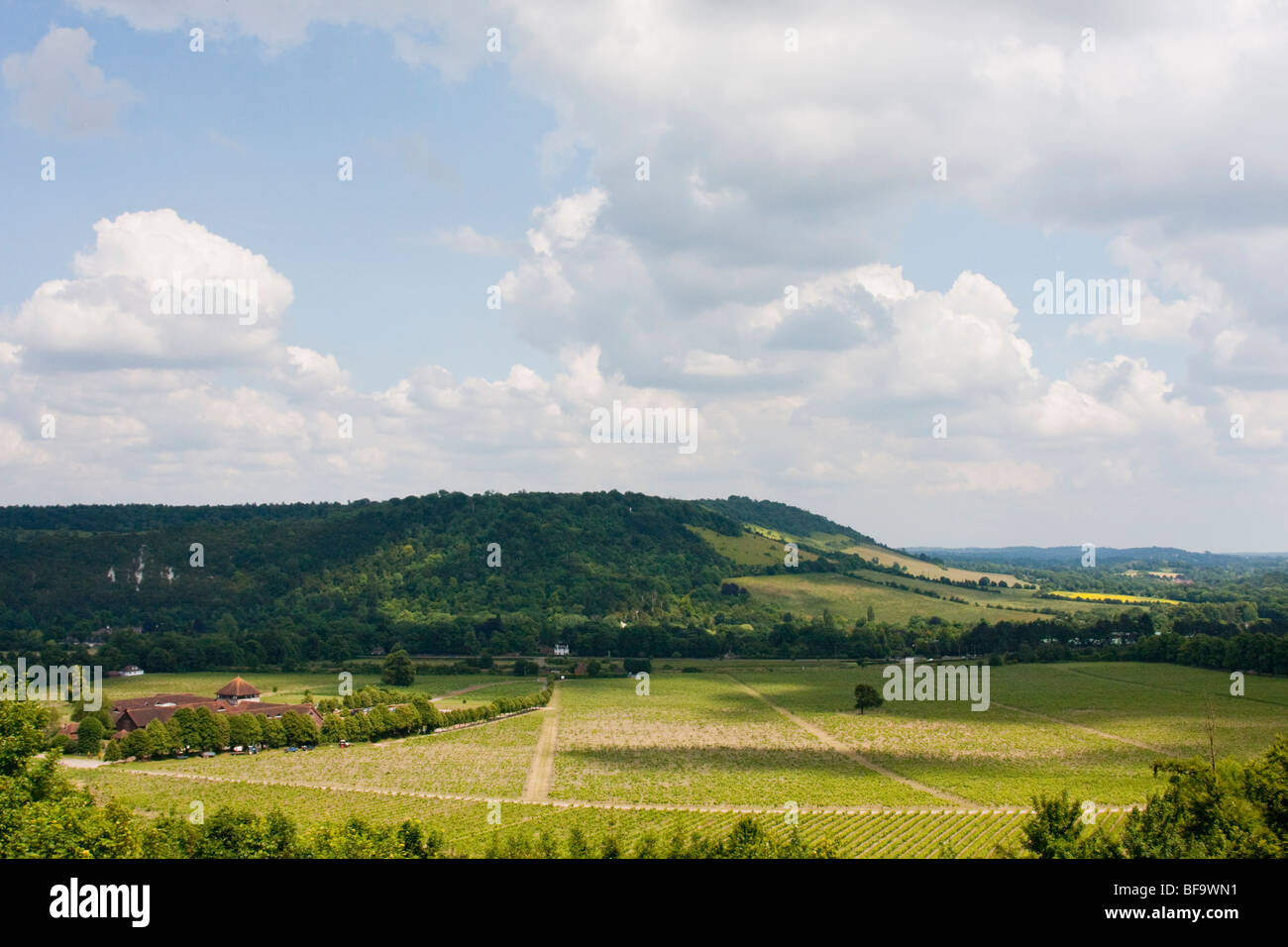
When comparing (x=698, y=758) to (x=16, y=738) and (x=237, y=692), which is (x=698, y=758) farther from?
(x=237, y=692)

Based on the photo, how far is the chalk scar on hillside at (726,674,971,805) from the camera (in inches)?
2766

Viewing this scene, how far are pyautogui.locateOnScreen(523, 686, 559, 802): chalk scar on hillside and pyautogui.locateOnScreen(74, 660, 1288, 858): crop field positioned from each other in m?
0.58

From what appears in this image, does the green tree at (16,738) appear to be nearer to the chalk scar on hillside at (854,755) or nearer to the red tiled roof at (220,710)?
the red tiled roof at (220,710)

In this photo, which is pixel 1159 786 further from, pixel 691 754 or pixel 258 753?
pixel 258 753

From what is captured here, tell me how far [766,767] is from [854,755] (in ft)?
37.6

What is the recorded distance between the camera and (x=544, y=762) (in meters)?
85.4

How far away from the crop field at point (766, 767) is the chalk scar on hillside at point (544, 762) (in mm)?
580

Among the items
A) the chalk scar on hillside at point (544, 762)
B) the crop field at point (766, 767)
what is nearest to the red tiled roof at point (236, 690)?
the crop field at point (766, 767)

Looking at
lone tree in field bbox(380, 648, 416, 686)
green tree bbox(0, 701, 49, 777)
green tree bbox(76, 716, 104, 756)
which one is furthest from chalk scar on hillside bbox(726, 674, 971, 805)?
green tree bbox(76, 716, 104, 756)

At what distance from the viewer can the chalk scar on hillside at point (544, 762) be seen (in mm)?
72250
